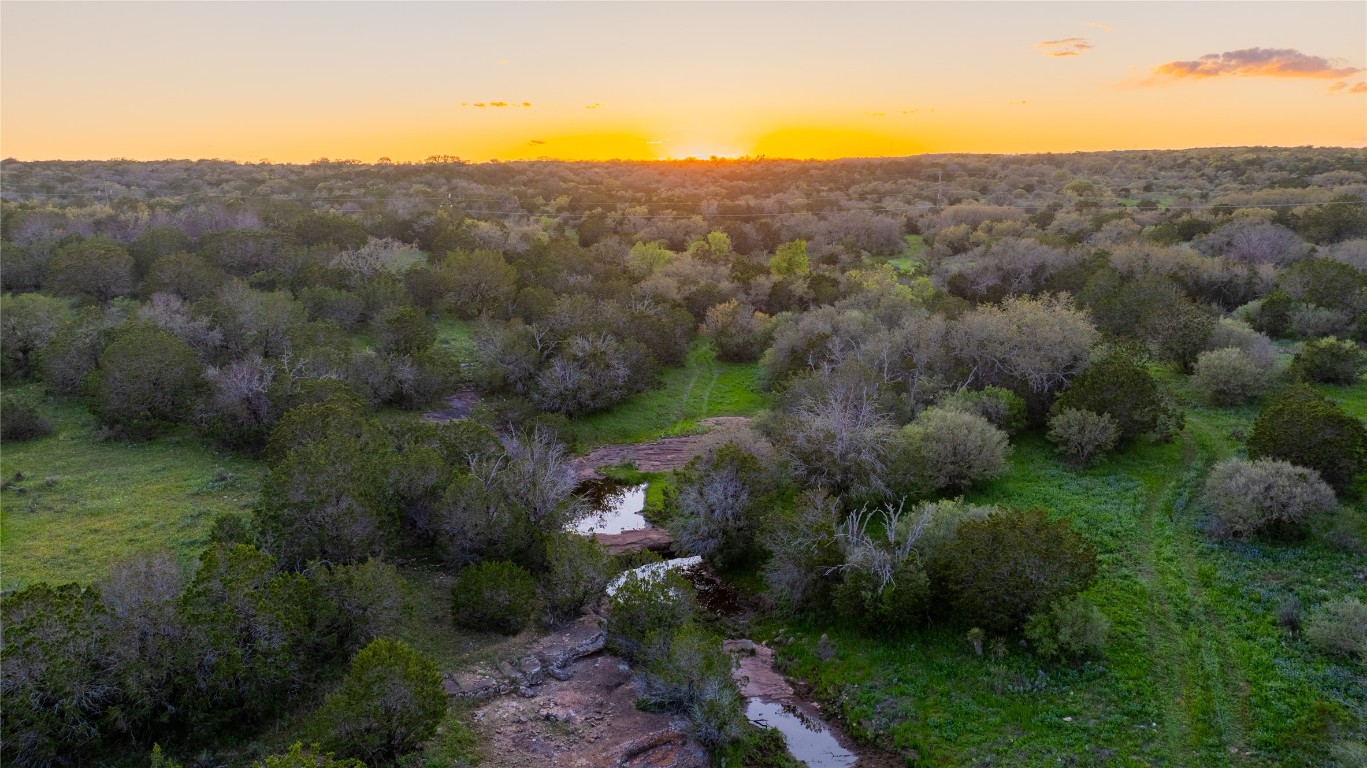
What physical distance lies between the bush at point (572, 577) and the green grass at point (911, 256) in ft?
126

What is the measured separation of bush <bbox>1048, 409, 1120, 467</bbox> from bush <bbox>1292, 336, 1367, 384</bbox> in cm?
945

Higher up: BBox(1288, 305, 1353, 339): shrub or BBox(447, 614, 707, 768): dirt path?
BBox(1288, 305, 1353, 339): shrub

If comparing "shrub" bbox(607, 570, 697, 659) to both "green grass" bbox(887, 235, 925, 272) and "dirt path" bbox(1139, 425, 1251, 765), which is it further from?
"green grass" bbox(887, 235, 925, 272)

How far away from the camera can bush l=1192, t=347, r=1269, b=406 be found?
28.6 metres

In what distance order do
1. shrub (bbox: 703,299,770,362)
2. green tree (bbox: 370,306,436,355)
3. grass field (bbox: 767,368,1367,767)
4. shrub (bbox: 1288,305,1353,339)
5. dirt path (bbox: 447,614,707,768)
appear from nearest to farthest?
grass field (bbox: 767,368,1367,767) → dirt path (bbox: 447,614,707,768) → green tree (bbox: 370,306,436,355) → shrub (bbox: 1288,305,1353,339) → shrub (bbox: 703,299,770,362)

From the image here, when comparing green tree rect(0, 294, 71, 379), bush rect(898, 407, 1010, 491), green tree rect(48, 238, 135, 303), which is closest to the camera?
bush rect(898, 407, 1010, 491)

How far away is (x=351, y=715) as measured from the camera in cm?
1300

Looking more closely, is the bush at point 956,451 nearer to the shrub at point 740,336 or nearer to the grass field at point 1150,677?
the grass field at point 1150,677

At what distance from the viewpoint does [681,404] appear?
35.3 meters

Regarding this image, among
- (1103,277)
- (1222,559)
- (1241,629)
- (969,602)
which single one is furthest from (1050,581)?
(1103,277)

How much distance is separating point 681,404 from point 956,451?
45.4ft

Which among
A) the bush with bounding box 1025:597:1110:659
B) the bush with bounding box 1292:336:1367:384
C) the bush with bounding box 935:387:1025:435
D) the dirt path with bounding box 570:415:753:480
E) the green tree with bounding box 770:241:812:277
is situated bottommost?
the dirt path with bounding box 570:415:753:480

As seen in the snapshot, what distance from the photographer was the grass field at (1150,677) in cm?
1415

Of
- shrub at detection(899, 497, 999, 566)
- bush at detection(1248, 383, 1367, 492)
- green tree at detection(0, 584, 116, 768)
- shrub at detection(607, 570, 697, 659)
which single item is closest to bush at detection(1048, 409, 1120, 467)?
bush at detection(1248, 383, 1367, 492)
